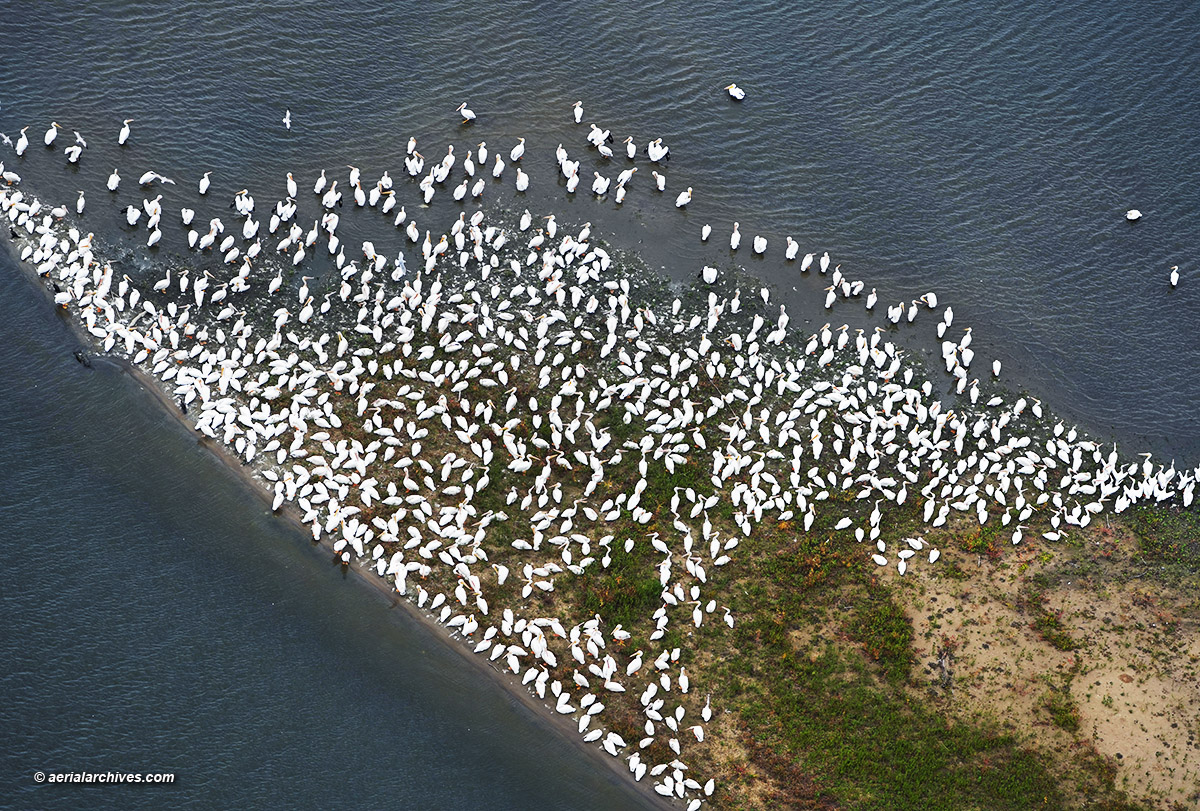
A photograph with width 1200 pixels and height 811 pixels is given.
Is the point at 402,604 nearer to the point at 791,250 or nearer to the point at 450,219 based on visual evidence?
the point at 450,219

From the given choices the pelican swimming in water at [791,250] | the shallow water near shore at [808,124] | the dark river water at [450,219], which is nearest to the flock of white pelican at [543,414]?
the pelican swimming in water at [791,250]

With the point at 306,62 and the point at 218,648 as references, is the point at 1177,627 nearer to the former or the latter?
the point at 218,648

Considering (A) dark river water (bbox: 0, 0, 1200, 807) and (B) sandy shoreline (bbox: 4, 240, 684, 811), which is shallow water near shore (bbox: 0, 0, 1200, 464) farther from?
(B) sandy shoreline (bbox: 4, 240, 684, 811)

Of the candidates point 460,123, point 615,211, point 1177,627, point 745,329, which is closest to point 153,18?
point 460,123

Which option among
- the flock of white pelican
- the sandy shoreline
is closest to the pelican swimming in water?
the flock of white pelican

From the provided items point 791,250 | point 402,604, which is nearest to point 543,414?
point 402,604

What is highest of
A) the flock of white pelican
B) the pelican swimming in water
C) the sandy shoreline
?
the pelican swimming in water
